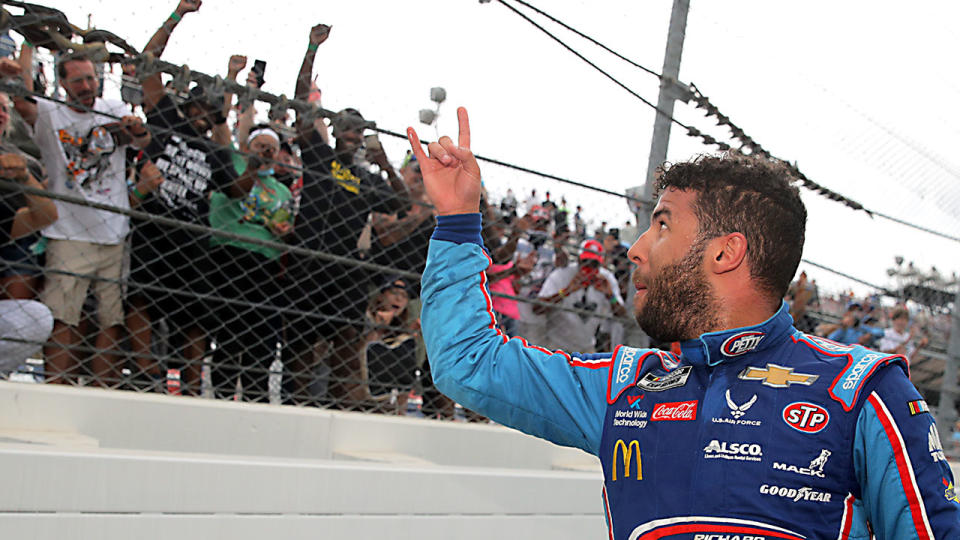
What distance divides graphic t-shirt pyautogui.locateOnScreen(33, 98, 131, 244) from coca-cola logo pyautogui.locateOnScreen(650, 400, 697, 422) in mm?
2277

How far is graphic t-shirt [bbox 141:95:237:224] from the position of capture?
3.07 m

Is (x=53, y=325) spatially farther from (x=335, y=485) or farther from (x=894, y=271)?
(x=894, y=271)

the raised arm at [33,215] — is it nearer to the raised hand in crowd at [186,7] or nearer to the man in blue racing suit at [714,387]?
the raised hand in crowd at [186,7]

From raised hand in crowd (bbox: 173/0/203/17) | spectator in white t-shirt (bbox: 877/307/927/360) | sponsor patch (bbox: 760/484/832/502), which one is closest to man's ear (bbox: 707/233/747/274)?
sponsor patch (bbox: 760/484/832/502)

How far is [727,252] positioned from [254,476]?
57.8 inches

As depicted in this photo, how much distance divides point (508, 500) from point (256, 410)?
0.85 meters

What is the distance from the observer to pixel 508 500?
102 inches

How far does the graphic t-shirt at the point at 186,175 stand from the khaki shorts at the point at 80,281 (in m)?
0.24

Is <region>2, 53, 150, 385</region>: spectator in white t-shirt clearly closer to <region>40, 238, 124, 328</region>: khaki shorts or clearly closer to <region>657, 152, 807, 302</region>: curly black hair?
<region>40, 238, 124, 328</region>: khaki shorts

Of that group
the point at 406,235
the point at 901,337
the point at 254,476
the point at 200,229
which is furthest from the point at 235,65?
the point at 901,337

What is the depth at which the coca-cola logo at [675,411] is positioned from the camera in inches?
45.3

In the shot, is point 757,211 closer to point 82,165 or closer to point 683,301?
point 683,301

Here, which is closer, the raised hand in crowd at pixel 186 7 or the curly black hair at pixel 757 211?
the curly black hair at pixel 757 211

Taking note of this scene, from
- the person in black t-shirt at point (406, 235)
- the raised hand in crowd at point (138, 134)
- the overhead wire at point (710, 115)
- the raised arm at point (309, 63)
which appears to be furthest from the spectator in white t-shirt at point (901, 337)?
the raised hand in crowd at point (138, 134)
